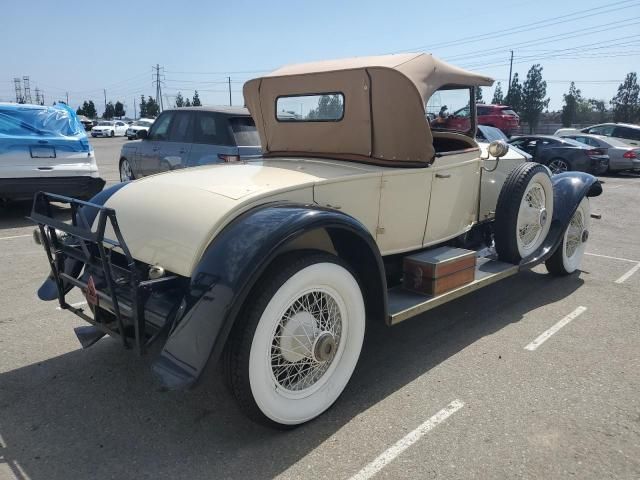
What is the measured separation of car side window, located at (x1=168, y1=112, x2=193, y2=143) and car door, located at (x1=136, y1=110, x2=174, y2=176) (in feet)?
0.50

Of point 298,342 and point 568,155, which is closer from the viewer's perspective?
point 298,342

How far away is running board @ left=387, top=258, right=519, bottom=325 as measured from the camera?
3.13 m

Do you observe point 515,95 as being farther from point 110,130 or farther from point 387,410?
point 387,410

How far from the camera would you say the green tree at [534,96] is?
56.0 meters

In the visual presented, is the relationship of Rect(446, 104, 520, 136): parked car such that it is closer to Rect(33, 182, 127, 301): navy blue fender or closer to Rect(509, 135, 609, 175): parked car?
Rect(509, 135, 609, 175): parked car

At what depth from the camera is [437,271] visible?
134 inches

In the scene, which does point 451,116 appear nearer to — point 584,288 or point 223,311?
point 584,288

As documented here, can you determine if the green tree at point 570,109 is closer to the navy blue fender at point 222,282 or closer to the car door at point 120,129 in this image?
the car door at point 120,129

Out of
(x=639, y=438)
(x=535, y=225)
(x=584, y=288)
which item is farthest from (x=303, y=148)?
(x=584, y=288)

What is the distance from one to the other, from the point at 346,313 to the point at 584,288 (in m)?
3.32

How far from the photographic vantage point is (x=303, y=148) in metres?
3.96

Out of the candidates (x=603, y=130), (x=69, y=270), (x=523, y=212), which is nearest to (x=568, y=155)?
(x=603, y=130)

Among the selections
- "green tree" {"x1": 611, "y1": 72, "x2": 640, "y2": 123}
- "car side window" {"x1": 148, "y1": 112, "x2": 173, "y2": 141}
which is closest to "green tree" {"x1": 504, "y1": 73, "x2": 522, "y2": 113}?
"green tree" {"x1": 611, "y1": 72, "x2": 640, "y2": 123}

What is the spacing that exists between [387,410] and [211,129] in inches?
230
